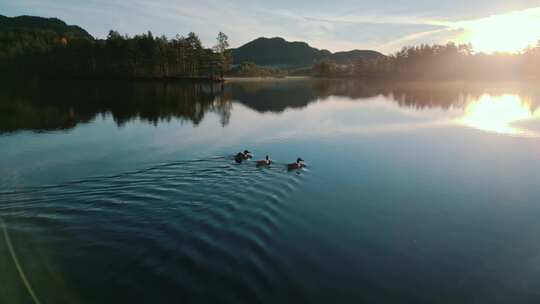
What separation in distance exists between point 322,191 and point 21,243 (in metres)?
13.6

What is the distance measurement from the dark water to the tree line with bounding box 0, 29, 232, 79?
108608 mm

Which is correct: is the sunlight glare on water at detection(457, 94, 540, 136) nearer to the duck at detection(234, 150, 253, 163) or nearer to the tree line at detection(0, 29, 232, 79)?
the duck at detection(234, 150, 253, 163)

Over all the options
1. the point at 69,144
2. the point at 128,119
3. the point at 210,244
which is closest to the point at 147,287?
the point at 210,244

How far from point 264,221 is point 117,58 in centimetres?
13827

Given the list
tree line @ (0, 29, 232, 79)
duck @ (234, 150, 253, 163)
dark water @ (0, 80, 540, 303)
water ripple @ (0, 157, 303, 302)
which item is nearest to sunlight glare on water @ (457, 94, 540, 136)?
dark water @ (0, 80, 540, 303)

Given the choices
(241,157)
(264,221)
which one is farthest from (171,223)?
(241,157)

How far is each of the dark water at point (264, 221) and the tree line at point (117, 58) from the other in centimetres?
10861

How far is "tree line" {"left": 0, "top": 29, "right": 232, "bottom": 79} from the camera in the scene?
426ft

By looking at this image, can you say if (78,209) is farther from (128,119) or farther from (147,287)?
(128,119)

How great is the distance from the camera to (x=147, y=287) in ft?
30.9

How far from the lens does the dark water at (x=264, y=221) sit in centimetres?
981

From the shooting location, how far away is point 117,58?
131 metres

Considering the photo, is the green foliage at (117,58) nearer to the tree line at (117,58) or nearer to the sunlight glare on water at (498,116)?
the tree line at (117,58)

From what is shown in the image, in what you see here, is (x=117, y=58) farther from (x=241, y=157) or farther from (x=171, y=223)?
(x=171, y=223)
